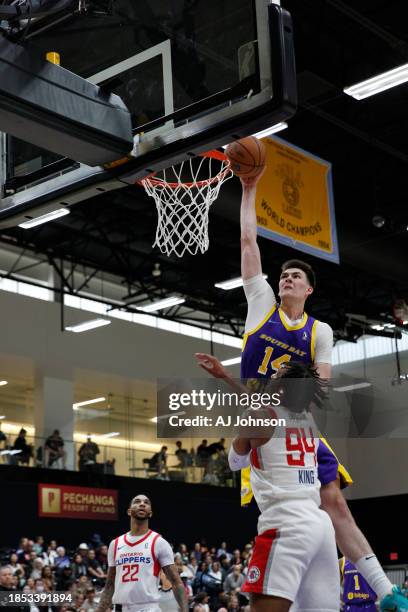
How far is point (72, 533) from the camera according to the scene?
78.8 ft

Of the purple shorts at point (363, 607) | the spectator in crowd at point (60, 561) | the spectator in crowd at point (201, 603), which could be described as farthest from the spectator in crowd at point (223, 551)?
the purple shorts at point (363, 607)

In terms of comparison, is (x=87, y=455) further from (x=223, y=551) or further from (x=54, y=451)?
(x=223, y=551)

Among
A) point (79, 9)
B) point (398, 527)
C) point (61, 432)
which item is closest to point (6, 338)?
point (61, 432)

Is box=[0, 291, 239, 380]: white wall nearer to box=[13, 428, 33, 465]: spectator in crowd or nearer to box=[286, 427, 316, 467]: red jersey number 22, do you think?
box=[13, 428, 33, 465]: spectator in crowd

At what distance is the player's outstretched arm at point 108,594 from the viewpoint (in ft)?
27.3

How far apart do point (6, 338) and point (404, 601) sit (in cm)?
2210

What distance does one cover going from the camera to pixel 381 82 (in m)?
13.3

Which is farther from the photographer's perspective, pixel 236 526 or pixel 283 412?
pixel 236 526

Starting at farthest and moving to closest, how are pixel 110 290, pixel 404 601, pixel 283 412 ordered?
pixel 110 290, pixel 283 412, pixel 404 601

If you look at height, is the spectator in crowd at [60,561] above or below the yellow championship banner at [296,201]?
below

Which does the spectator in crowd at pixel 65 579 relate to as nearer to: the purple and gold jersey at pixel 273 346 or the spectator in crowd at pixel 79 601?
the spectator in crowd at pixel 79 601

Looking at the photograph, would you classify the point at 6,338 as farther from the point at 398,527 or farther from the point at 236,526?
the point at 398,527

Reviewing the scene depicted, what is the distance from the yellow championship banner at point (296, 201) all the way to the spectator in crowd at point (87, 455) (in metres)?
14.6

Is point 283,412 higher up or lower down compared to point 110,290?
lower down
